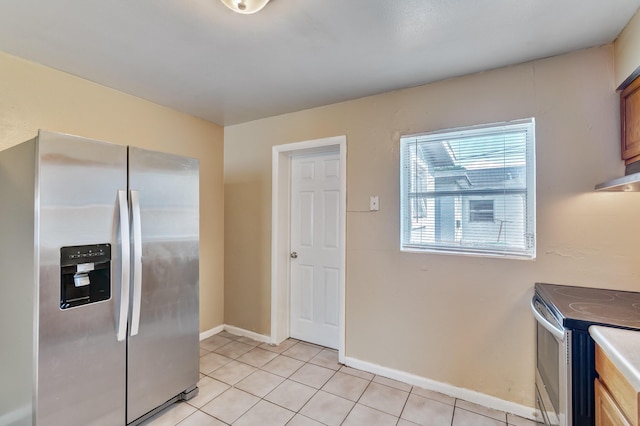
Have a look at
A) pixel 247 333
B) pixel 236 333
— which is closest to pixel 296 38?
pixel 247 333

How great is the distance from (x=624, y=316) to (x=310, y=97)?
2.48m

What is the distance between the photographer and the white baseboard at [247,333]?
3174 mm

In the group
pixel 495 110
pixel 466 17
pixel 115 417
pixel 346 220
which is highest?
pixel 466 17

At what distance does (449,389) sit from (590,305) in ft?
3.98

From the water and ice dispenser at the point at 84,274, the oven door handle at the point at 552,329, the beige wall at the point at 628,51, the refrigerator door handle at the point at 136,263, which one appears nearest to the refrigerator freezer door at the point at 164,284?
the refrigerator door handle at the point at 136,263

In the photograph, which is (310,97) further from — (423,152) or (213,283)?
(213,283)

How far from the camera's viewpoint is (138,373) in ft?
6.10

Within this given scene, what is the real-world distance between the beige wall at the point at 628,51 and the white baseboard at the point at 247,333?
3.45 metres

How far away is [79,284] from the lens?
5.26 ft

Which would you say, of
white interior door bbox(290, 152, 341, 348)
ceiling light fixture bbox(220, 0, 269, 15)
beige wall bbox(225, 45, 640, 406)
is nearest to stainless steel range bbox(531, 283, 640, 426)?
beige wall bbox(225, 45, 640, 406)

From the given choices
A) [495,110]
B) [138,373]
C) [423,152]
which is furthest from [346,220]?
[138,373]

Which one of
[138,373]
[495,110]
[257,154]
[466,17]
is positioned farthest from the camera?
[257,154]

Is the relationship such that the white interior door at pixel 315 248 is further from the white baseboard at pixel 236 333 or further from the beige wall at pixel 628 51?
the beige wall at pixel 628 51

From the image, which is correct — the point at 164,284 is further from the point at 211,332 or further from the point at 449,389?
the point at 449,389
